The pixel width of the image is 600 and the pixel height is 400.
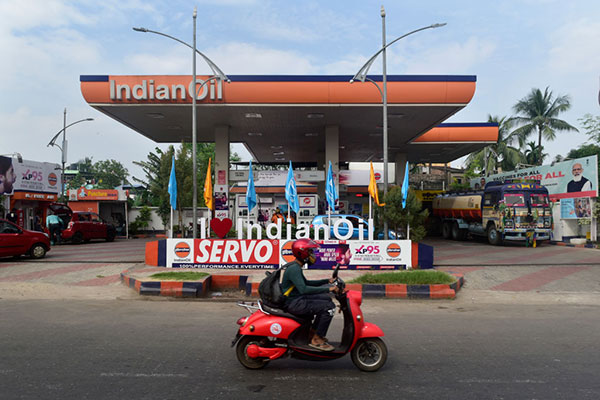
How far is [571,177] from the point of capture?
23578 mm

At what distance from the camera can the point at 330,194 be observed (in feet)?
53.3

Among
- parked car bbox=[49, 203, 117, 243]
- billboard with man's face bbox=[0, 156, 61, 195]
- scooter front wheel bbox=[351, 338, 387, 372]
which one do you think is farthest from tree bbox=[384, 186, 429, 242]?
billboard with man's face bbox=[0, 156, 61, 195]

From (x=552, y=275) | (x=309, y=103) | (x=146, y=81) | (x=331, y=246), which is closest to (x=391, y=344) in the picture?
(x=331, y=246)

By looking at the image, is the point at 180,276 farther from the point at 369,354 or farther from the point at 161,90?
the point at 161,90

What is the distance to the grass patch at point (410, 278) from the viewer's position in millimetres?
10484

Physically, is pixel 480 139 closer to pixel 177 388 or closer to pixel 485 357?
pixel 485 357

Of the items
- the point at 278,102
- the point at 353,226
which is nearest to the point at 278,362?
the point at 353,226

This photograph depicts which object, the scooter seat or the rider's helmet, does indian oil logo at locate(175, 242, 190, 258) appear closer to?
the scooter seat

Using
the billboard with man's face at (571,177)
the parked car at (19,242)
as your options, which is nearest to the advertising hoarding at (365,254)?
the parked car at (19,242)

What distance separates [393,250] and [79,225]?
747 inches

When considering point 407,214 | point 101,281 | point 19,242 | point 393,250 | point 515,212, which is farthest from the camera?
point 515,212

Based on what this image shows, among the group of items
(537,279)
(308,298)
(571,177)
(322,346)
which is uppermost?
(571,177)

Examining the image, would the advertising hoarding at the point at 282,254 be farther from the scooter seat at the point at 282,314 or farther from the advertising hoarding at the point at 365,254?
the scooter seat at the point at 282,314

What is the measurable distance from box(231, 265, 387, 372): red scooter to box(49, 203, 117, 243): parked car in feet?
75.1
